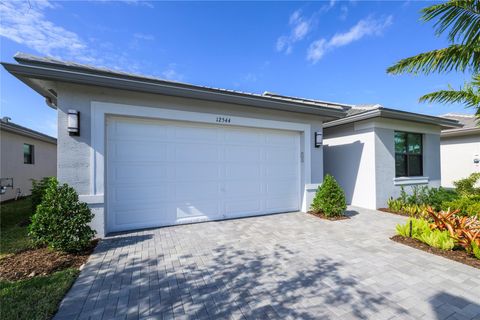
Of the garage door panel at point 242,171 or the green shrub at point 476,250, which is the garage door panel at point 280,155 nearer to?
the garage door panel at point 242,171

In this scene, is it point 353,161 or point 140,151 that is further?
point 353,161

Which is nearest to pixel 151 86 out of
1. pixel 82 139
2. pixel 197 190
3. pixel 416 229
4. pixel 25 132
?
pixel 82 139

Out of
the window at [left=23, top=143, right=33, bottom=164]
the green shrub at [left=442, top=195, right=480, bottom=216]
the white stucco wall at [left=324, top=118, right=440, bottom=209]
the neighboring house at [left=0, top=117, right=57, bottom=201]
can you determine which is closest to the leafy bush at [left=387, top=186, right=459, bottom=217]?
the white stucco wall at [left=324, top=118, right=440, bottom=209]

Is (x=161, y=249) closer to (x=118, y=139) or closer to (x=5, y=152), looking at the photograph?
→ (x=118, y=139)

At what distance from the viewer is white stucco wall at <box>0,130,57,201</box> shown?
963 cm

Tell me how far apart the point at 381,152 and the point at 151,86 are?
7.61 meters

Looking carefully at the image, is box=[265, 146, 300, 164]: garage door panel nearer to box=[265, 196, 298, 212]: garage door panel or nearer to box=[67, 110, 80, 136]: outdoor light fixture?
box=[265, 196, 298, 212]: garage door panel

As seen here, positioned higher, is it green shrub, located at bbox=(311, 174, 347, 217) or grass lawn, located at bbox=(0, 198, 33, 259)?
green shrub, located at bbox=(311, 174, 347, 217)

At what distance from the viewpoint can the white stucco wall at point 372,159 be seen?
298 inches

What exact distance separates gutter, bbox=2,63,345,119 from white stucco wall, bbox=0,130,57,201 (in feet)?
24.0

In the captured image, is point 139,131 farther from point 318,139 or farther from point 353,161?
point 353,161

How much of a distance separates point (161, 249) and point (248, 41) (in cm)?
835

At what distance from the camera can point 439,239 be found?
402cm

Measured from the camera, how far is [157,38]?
6723mm
